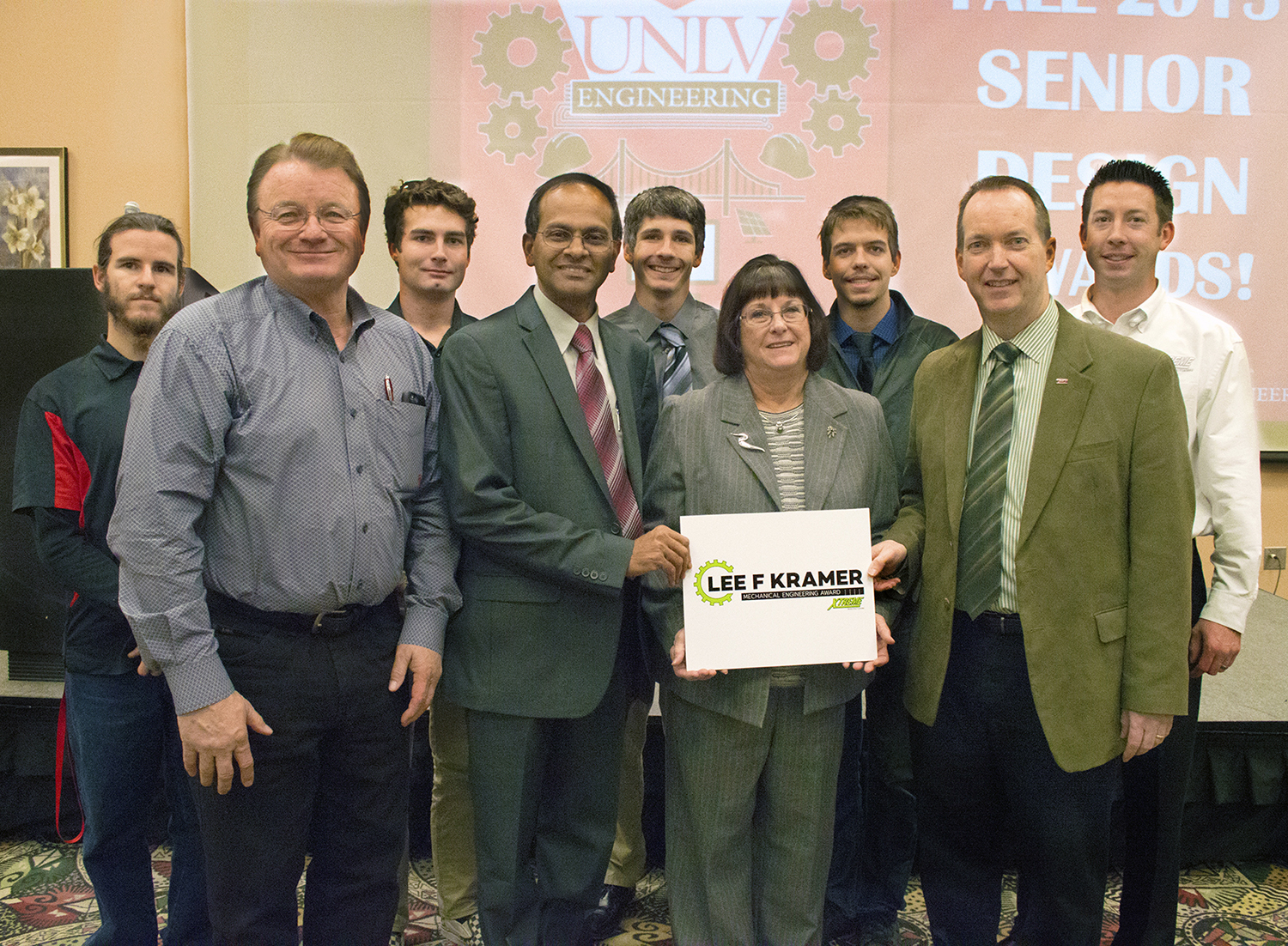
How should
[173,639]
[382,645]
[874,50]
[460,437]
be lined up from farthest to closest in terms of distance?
[874,50], [460,437], [382,645], [173,639]

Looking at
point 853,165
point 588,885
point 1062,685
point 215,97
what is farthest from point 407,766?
point 215,97

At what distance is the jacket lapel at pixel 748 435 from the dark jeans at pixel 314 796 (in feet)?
2.61

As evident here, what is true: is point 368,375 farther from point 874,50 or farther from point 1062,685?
point 874,50

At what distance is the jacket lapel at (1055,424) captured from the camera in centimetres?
166

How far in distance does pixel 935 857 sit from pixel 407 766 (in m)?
1.18

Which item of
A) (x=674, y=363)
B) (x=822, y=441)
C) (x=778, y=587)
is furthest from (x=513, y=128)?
(x=778, y=587)

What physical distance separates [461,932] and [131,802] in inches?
35.7

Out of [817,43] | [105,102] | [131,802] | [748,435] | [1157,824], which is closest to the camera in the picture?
[748,435]

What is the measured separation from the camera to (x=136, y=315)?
76.5 inches

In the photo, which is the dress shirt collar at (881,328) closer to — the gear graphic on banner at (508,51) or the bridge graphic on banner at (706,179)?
the bridge graphic on banner at (706,179)

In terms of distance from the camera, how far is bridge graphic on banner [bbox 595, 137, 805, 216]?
4031 mm

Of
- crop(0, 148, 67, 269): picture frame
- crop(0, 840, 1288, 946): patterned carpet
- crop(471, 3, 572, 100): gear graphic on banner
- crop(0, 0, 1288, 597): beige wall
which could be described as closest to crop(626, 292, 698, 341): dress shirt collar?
crop(0, 840, 1288, 946): patterned carpet

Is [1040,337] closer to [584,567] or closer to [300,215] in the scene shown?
[584,567]

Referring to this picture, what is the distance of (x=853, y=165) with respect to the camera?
403 centimetres
